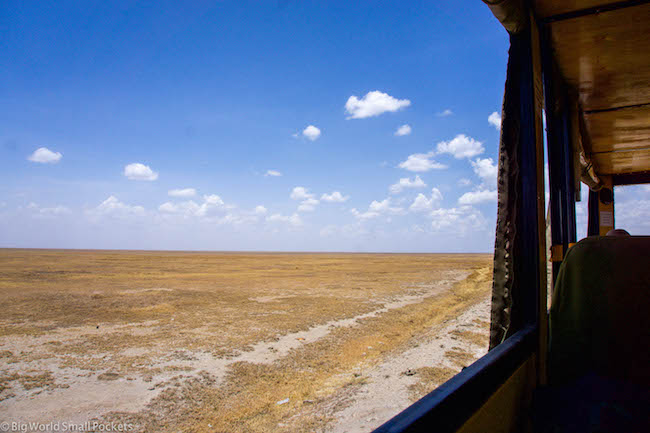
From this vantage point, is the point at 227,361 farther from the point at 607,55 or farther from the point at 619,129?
the point at 619,129

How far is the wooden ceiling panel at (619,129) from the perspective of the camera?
15.1 ft

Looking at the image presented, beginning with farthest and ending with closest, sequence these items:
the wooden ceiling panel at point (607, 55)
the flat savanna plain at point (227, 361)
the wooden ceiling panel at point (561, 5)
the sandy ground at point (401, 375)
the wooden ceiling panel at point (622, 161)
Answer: the wooden ceiling panel at point (622, 161) < the flat savanna plain at point (227, 361) < the sandy ground at point (401, 375) < the wooden ceiling panel at point (607, 55) < the wooden ceiling panel at point (561, 5)

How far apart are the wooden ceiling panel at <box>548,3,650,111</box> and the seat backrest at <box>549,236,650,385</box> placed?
1992 mm

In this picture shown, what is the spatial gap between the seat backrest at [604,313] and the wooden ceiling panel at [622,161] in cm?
564

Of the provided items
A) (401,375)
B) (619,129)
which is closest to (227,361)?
(401,375)

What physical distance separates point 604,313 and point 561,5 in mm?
2143

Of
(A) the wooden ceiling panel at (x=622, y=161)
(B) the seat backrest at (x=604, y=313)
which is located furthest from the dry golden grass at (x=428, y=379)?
(A) the wooden ceiling panel at (x=622, y=161)

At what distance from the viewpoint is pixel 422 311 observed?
1155 centimetres

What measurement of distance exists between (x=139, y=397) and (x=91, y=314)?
7.31 metres

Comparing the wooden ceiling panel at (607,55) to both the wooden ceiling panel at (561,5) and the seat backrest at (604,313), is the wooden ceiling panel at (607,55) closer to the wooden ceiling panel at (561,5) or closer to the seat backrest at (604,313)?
the wooden ceiling panel at (561,5)

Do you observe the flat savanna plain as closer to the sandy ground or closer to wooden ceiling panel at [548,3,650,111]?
the sandy ground

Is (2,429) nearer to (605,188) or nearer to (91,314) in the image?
(91,314)

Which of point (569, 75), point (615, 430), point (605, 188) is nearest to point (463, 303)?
point (605, 188)

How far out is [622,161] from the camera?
262 inches
